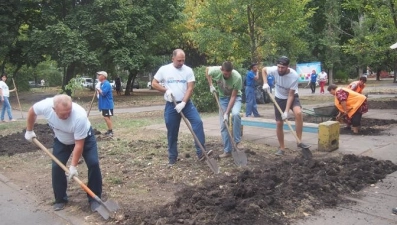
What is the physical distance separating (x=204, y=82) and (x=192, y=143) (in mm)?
6634

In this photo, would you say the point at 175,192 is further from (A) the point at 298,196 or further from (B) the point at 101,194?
(A) the point at 298,196

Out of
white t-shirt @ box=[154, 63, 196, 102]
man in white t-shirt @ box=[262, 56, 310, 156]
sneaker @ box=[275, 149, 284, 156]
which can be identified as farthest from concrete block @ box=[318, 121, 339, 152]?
white t-shirt @ box=[154, 63, 196, 102]

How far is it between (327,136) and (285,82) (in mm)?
1181

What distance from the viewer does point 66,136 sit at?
14.6ft

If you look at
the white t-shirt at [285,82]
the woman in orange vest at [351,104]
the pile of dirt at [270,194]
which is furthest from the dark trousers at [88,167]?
the woman in orange vest at [351,104]

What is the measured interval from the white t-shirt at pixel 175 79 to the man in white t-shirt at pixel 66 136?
1.84 m

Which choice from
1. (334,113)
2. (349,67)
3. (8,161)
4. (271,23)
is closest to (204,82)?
(271,23)

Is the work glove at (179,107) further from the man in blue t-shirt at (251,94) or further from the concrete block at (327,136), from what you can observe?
the man in blue t-shirt at (251,94)

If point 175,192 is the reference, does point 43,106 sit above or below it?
above

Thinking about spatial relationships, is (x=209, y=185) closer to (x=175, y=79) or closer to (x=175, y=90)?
(x=175, y=90)

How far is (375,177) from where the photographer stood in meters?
5.18

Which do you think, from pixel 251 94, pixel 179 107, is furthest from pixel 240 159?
pixel 251 94

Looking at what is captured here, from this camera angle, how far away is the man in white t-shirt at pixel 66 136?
13.6 feet

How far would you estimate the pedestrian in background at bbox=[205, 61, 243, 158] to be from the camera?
6.49m
